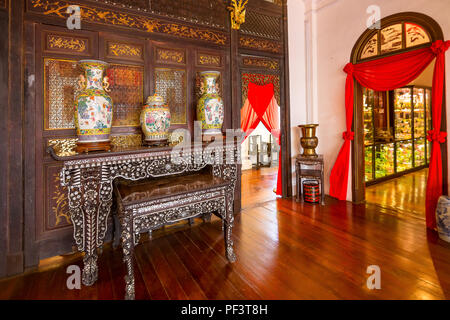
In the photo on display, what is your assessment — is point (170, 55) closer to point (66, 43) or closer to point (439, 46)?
point (66, 43)

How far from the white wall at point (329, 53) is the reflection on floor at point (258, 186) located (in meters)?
1.04

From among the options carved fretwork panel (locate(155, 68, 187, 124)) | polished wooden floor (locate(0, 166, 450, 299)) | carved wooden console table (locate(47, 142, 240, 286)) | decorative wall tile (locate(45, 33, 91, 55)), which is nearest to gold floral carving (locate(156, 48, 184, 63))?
carved fretwork panel (locate(155, 68, 187, 124))

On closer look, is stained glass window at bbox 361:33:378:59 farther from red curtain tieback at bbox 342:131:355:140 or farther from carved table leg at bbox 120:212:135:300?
carved table leg at bbox 120:212:135:300

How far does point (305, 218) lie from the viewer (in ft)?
9.77

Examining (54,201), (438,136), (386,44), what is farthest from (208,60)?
(438,136)

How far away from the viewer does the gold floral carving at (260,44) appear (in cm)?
319

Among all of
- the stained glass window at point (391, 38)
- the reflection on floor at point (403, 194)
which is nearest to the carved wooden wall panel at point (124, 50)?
the stained glass window at point (391, 38)

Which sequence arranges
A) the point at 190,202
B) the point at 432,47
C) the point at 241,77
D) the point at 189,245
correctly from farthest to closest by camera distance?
1. the point at 241,77
2. the point at 432,47
3. the point at 189,245
4. the point at 190,202

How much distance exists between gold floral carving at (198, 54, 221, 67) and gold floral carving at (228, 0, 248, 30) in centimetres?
51

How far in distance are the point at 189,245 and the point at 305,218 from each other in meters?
1.52

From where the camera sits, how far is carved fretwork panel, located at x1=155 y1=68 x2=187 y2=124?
2592mm

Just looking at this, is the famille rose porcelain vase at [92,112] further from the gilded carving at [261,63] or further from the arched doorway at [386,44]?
the arched doorway at [386,44]

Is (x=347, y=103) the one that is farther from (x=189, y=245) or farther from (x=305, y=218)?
(x=189, y=245)

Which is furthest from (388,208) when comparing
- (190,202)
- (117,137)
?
(117,137)
